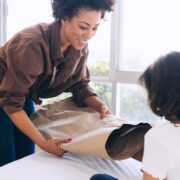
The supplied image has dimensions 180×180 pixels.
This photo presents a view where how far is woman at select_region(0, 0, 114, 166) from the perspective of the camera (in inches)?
50.4

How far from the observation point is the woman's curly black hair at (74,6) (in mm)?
1337

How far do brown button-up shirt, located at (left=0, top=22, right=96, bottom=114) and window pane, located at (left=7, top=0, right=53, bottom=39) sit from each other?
108cm

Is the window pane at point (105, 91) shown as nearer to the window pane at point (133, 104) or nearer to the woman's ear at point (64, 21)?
the window pane at point (133, 104)

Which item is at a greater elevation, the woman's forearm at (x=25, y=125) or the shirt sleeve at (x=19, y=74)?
the shirt sleeve at (x=19, y=74)

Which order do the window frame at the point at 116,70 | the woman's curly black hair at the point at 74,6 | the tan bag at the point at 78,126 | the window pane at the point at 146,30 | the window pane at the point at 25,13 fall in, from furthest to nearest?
1. the window pane at the point at 25,13
2. the window frame at the point at 116,70
3. the window pane at the point at 146,30
4. the woman's curly black hair at the point at 74,6
5. the tan bag at the point at 78,126

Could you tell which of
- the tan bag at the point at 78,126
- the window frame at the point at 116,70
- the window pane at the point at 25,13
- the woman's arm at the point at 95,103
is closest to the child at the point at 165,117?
the tan bag at the point at 78,126

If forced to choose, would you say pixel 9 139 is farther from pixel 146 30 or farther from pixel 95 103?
pixel 146 30

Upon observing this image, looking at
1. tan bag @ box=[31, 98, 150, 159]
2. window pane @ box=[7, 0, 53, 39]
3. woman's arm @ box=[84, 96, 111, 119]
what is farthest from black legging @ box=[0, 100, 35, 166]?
window pane @ box=[7, 0, 53, 39]

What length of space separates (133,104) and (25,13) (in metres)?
1.09

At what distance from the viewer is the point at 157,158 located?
910mm

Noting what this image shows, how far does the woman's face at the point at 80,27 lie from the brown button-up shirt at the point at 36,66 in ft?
0.14

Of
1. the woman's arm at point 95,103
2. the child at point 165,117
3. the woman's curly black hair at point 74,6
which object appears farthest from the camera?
the woman's arm at point 95,103

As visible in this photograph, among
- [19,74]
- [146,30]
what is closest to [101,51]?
[146,30]

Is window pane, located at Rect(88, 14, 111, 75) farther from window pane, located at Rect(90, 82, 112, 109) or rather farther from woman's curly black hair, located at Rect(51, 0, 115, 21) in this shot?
woman's curly black hair, located at Rect(51, 0, 115, 21)
